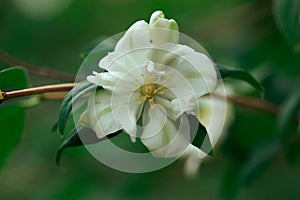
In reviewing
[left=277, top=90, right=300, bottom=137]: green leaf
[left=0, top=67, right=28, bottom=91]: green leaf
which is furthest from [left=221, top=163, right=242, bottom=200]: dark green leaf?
[left=0, top=67, right=28, bottom=91]: green leaf

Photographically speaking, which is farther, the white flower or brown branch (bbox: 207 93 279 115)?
brown branch (bbox: 207 93 279 115)

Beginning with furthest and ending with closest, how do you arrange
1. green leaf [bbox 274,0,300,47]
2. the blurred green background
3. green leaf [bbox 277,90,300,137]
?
the blurred green background → green leaf [bbox 277,90,300,137] → green leaf [bbox 274,0,300,47]

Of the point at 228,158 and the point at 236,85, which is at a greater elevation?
the point at 236,85

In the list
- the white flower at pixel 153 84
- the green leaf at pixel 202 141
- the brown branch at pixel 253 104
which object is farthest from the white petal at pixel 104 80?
the brown branch at pixel 253 104

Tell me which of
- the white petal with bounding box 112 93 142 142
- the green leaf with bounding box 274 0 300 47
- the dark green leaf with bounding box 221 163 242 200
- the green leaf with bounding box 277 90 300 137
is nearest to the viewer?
the white petal with bounding box 112 93 142 142

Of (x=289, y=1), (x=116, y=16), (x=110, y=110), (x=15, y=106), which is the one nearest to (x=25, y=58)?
(x=116, y=16)

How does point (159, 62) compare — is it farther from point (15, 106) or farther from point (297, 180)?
point (297, 180)

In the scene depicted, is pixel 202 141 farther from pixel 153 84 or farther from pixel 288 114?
pixel 288 114

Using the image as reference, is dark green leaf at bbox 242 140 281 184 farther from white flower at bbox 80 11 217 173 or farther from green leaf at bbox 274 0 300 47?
white flower at bbox 80 11 217 173
